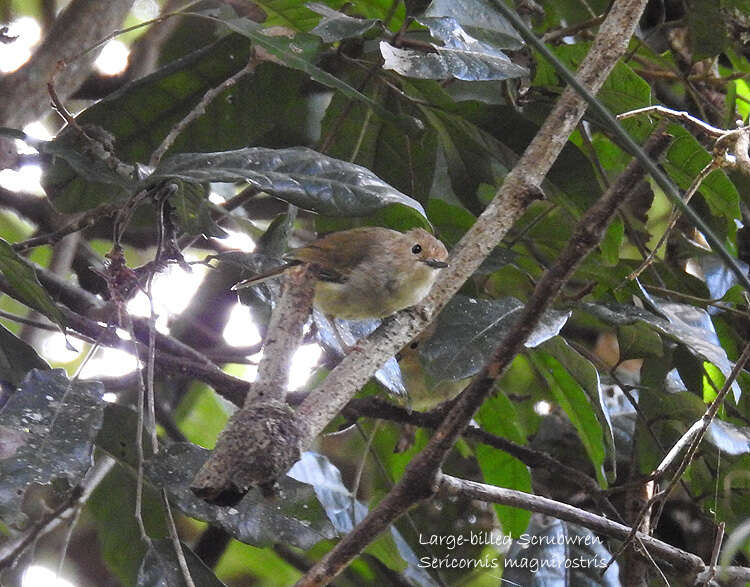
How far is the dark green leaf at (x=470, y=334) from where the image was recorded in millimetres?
2129

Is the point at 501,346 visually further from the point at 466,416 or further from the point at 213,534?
the point at 213,534

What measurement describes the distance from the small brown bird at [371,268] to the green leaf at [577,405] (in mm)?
406

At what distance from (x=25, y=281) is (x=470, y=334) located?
3.47ft

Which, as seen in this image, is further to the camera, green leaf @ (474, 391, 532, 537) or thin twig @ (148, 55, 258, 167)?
green leaf @ (474, 391, 532, 537)

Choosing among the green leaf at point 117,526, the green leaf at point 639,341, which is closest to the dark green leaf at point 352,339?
the green leaf at point 639,341

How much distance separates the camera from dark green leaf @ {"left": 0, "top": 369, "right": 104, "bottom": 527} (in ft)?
5.62

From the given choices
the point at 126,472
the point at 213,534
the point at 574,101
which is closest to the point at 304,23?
the point at 574,101

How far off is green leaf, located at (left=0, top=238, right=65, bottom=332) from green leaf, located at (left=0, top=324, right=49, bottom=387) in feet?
0.75

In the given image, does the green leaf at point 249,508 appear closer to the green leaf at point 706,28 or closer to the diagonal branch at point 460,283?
the diagonal branch at point 460,283

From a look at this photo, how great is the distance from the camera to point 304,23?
282cm

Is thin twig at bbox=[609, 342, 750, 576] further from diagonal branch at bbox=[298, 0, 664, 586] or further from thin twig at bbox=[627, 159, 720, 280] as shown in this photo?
diagonal branch at bbox=[298, 0, 664, 586]

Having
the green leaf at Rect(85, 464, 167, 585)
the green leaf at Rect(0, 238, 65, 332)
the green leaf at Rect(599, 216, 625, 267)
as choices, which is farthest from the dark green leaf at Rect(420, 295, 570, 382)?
the green leaf at Rect(85, 464, 167, 585)

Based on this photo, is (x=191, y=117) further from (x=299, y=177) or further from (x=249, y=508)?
(x=249, y=508)

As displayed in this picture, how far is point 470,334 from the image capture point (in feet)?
7.30
